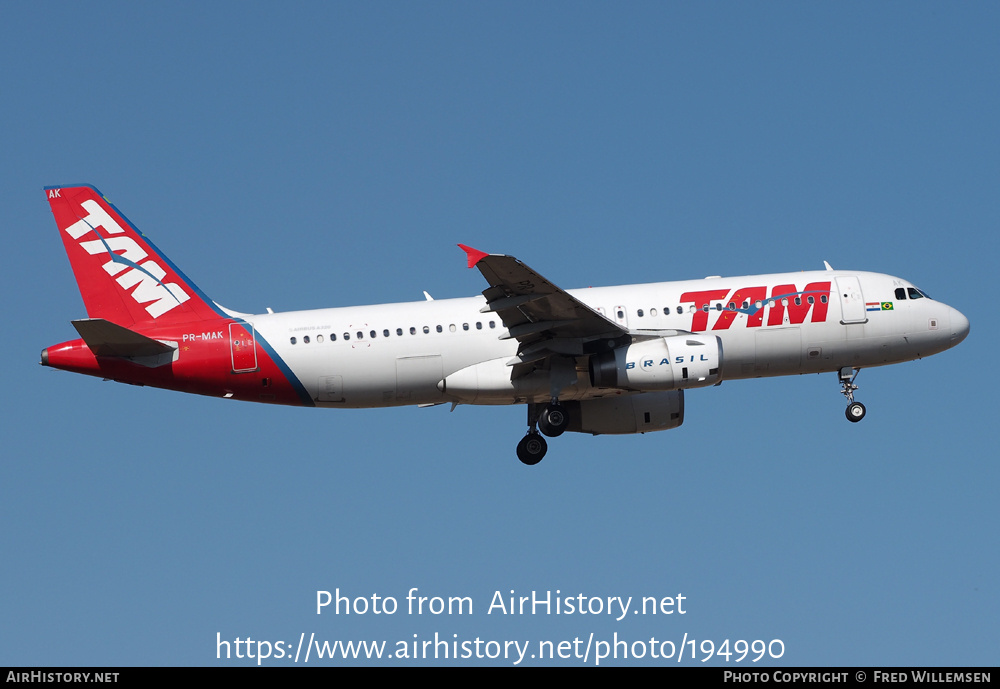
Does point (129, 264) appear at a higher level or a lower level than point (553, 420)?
higher

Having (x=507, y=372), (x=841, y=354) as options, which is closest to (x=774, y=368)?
(x=841, y=354)

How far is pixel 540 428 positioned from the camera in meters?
42.8

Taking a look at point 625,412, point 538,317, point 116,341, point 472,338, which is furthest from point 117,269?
point 625,412

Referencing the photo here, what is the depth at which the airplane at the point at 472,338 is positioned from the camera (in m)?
40.7

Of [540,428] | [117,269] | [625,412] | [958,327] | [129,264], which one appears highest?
[129,264]

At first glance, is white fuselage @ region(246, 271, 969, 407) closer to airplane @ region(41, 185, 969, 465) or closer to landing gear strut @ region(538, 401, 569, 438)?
airplane @ region(41, 185, 969, 465)

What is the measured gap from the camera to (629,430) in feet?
149

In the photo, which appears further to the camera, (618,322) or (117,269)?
(117,269)

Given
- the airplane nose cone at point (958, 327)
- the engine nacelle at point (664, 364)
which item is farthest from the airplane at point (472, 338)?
the airplane nose cone at point (958, 327)

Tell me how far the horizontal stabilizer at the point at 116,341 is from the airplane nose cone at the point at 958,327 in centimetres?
2627

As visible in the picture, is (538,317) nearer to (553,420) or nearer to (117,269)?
(553,420)

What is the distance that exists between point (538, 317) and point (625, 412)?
21.2ft

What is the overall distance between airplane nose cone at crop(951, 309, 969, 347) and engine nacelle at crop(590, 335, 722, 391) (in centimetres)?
959
